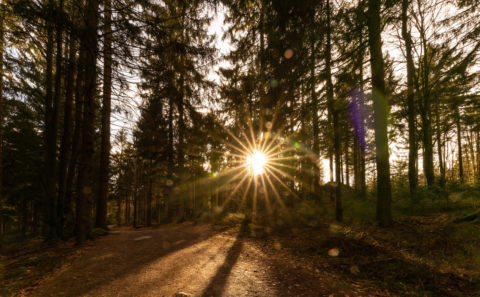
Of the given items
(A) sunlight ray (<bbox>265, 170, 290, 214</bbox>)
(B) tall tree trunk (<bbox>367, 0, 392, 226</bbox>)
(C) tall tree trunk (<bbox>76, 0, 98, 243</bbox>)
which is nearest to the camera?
(C) tall tree trunk (<bbox>76, 0, 98, 243</bbox>)

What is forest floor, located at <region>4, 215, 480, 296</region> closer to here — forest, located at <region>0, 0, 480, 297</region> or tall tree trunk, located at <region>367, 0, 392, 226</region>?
forest, located at <region>0, 0, 480, 297</region>

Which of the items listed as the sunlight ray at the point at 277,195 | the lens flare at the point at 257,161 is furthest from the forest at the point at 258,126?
the sunlight ray at the point at 277,195

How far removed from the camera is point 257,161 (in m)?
14.0

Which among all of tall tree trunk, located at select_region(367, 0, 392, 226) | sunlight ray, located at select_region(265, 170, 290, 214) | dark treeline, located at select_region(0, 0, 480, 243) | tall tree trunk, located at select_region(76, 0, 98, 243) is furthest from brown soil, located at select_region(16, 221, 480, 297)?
sunlight ray, located at select_region(265, 170, 290, 214)

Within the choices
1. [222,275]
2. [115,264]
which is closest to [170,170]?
[115,264]

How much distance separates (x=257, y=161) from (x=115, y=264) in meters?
10.0

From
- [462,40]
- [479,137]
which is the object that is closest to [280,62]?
[462,40]

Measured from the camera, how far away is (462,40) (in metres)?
6.13

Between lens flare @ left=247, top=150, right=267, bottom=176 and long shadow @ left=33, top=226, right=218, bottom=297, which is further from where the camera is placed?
lens flare @ left=247, top=150, right=267, bottom=176

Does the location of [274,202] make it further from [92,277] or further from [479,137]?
[479,137]

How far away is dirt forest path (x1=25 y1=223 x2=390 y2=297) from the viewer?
12.6ft

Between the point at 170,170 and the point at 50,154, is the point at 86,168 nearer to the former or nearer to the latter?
the point at 50,154

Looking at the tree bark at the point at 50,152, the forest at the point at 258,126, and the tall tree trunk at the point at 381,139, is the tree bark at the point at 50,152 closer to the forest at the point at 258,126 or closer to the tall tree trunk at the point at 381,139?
the forest at the point at 258,126

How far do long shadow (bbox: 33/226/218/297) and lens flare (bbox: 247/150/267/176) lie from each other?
6626mm
